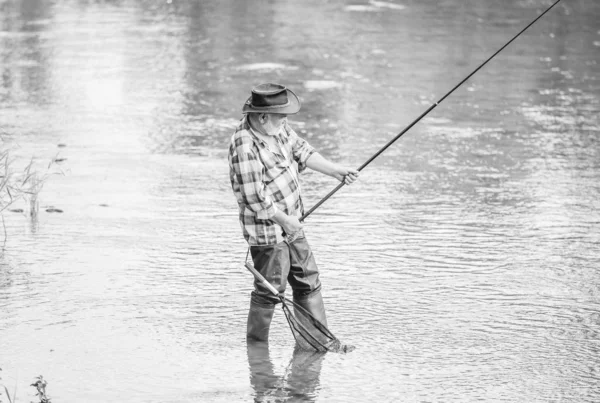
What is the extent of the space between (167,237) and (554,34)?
10.4 m

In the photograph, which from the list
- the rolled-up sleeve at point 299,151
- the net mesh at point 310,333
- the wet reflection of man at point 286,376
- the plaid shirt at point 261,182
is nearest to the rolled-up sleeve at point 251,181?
the plaid shirt at point 261,182

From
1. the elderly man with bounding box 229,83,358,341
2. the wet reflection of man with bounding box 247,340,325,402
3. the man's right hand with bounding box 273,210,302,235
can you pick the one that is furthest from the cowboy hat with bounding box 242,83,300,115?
the wet reflection of man with bounding box 247,340,325,402

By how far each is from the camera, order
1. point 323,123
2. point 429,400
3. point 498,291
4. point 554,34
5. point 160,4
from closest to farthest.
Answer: point 429,400 < point 498,291 < point 323,123 < point 554,34 < point 160,4

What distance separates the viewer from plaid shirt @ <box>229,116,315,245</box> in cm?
600

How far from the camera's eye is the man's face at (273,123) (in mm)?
6121

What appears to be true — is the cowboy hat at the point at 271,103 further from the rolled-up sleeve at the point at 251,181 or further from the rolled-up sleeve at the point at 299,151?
the rolled-up sleeve at the point at 299,151

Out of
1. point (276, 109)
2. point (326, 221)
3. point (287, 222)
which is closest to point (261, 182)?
Result: point (287, 222)

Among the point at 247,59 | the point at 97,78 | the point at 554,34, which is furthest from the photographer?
the point at 554,34

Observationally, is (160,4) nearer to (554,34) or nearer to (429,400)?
(554,34)

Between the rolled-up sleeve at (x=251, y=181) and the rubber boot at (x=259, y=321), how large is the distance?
0.53 meters

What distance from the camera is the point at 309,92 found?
13312mm

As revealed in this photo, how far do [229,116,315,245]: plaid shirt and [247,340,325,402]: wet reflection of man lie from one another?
58cm

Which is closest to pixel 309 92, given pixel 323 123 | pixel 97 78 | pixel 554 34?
pixel 323 123

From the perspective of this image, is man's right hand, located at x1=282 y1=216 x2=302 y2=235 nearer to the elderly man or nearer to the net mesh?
the elderly man
